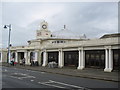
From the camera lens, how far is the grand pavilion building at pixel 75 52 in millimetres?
27219

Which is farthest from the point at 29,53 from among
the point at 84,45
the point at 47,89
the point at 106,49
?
the point at 47,89

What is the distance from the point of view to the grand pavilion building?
27.2 metres

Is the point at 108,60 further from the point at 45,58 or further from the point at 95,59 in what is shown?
the point at 45,58

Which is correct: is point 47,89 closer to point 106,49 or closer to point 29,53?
point 106,49

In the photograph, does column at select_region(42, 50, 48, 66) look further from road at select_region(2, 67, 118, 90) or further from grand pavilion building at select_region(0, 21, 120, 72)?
road at select_region(2, 67, 118, 90)

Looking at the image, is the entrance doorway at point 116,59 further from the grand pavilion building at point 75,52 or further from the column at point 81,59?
the column at point 81,59

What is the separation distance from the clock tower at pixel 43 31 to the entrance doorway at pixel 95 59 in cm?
2438

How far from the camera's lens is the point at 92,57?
30938mm

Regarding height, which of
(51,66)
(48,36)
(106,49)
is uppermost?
(48,36)

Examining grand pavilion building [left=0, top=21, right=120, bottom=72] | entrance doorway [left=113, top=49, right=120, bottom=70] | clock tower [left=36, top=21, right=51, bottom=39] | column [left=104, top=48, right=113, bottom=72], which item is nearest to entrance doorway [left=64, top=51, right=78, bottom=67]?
grand pavilion building [left=0, top=21, right=120, bottom=72]

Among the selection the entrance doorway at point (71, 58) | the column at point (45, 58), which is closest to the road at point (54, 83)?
the entrance doorway at point (71, 58)

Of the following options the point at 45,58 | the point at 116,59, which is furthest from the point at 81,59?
the point at 45,58

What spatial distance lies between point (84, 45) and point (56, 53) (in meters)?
9.44

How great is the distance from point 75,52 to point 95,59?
499 cm
